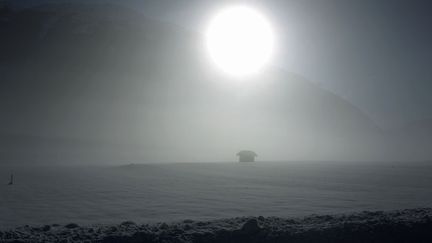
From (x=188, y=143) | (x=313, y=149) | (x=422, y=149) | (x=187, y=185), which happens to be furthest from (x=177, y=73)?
(x=187, y=185)

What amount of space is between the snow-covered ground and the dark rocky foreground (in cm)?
214

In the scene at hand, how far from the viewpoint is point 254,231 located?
8.48 meters

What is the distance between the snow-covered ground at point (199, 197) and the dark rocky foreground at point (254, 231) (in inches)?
84.1

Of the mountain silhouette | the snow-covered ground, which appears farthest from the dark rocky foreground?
the mountain silhouette

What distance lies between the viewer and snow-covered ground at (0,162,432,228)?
1180 centimetres

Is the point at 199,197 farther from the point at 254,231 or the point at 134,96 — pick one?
the point at 134,96

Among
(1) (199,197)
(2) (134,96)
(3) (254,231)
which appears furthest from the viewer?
(2) (134,96)

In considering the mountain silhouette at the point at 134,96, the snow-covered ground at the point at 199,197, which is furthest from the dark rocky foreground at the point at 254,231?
the mountain silhouette at the point at 134,96

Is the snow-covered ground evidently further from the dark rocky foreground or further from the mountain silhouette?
the mountain silhouette

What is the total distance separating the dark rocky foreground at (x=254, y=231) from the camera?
315 inches

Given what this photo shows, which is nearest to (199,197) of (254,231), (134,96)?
(254,231)

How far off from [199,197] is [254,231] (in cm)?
733

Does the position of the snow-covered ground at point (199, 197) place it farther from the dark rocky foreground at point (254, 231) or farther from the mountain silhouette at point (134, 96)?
the mountain silhouette at point (134, 96)

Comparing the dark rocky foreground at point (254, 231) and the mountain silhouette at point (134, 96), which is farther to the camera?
the mountain silhouette at point (134, 96)
